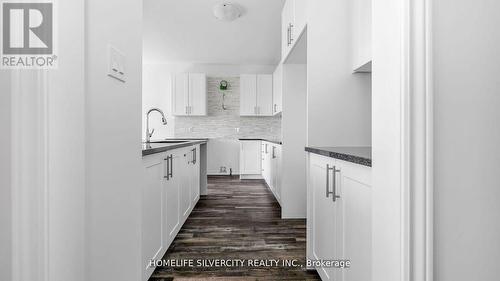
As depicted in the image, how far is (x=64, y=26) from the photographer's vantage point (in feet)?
2.24

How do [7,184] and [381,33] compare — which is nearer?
[7,184]

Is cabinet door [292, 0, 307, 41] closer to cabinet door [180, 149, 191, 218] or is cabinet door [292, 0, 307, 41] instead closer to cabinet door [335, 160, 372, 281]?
cabinet door [335, 160, 372, 281]

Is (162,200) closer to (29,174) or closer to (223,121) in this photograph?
(29,174)

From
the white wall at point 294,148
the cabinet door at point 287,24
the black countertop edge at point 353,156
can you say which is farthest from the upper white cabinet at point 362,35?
the white wall at point 294,148

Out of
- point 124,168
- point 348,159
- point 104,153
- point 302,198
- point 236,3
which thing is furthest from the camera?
point 236,3

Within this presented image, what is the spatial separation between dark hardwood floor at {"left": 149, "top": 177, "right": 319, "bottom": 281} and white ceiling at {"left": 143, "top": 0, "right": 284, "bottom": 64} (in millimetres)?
2628

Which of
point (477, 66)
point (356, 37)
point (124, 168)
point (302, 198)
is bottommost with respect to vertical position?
point (302, 198)

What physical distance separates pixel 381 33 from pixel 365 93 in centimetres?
135

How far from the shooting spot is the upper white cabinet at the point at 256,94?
6.05 metres

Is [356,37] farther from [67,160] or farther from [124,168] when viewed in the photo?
[67,160]

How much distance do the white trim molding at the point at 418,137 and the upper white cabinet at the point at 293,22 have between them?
1.68 meters

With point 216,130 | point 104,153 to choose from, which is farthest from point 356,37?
point 216,130

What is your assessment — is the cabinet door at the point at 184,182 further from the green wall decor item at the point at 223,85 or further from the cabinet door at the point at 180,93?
the green wall decor item at the point at 223,85

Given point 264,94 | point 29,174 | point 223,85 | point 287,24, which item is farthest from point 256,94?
point 29,174
